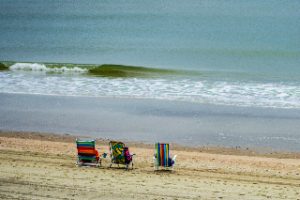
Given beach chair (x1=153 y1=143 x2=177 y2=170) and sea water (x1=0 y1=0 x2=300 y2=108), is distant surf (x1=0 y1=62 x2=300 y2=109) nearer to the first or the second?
sea water (x1=0 y1=0 x2=300 y2=108)

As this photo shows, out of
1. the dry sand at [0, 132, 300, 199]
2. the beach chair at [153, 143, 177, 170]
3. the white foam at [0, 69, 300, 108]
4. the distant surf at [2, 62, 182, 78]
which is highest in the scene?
the distant surf at [2, 62, 182, 78]

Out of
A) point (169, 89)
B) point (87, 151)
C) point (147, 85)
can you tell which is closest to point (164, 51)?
point (147, 85)

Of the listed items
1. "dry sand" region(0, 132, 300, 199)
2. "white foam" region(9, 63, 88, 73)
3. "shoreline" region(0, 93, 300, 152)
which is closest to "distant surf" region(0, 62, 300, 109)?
"white foam" region(9, 63, 88, 73)

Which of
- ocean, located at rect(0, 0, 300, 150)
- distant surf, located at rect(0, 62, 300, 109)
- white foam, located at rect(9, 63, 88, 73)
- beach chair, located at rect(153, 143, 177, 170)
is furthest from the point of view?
white foam, located at rect(9, 63, 88, 73)


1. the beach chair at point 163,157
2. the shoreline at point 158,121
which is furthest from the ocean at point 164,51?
Result: the beach chair at point 163,157

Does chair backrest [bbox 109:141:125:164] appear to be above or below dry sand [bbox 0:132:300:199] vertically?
above

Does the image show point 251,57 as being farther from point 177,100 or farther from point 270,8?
point 270,8

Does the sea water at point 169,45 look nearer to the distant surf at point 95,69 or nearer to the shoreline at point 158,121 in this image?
the distant surf at point 95,69
